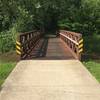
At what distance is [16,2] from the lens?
3547 centimetres

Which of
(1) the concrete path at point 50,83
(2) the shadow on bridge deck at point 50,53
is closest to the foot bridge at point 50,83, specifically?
(1) the concrete path at point 50,83

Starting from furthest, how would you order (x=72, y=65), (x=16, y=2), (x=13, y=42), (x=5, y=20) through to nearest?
(x=16, y=2), (x=5, y=20), (x=13, y=42), (x=72, y=65)

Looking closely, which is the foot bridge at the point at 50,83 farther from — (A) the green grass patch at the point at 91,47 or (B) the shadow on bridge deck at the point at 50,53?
(A) the green grass patch at the point at 91,47

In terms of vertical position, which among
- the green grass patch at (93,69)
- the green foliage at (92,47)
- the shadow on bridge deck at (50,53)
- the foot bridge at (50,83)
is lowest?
the green foliage at (92,47)

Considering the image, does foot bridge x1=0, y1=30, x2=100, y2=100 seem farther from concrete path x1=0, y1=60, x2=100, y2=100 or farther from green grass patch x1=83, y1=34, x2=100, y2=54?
green grass patch x1=83, y1=34, x2=100, y2=54

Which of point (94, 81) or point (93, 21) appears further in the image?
point (93, 21)

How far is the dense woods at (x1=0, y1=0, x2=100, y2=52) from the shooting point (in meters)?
31.4

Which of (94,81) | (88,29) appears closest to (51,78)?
(94,81)

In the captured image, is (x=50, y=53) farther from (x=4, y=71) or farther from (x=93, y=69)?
(x=4, y=71)

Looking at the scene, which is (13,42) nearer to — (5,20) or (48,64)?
(5,20)

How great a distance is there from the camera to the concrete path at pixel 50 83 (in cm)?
1026

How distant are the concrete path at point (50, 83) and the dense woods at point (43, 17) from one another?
41.0 feet

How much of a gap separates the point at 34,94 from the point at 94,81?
248cm

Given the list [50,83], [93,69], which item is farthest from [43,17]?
[50,83]
